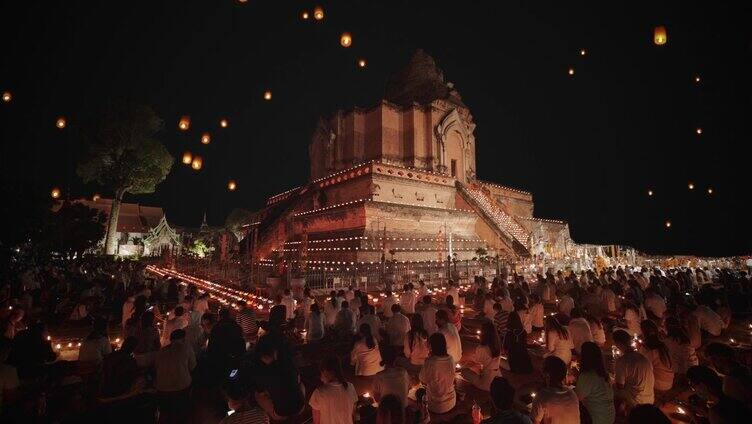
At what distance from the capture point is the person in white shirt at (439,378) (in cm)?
529

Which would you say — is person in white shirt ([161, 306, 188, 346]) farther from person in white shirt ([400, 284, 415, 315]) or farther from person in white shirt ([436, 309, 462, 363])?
person in white shirt ([400, 284, 415, 315])

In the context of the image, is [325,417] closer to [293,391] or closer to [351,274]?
[293,391]

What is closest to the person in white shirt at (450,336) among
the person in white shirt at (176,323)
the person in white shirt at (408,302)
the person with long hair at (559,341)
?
the person with long hair at (559,341)

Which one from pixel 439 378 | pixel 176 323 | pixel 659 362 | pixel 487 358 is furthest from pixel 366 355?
pixel 659 362

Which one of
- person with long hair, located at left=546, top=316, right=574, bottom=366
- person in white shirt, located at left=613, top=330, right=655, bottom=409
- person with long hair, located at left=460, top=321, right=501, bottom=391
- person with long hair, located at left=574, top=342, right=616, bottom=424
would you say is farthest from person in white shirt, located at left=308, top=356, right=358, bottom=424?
person with long hair, located at left=546, top=316, right=574, bottom=366

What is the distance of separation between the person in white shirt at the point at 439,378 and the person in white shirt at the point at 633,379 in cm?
246

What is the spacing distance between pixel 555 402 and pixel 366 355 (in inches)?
140

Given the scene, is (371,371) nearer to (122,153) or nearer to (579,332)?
(579,332)

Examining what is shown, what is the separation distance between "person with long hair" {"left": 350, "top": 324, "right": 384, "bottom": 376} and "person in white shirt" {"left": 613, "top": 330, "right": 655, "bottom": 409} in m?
3.81

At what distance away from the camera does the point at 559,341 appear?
6.82 m

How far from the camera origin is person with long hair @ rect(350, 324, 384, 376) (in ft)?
22.5

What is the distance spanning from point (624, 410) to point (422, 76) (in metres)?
36.2

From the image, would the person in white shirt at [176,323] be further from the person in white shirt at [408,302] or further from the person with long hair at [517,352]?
the person with long hair at [517,352]

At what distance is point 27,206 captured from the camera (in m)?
14.1
